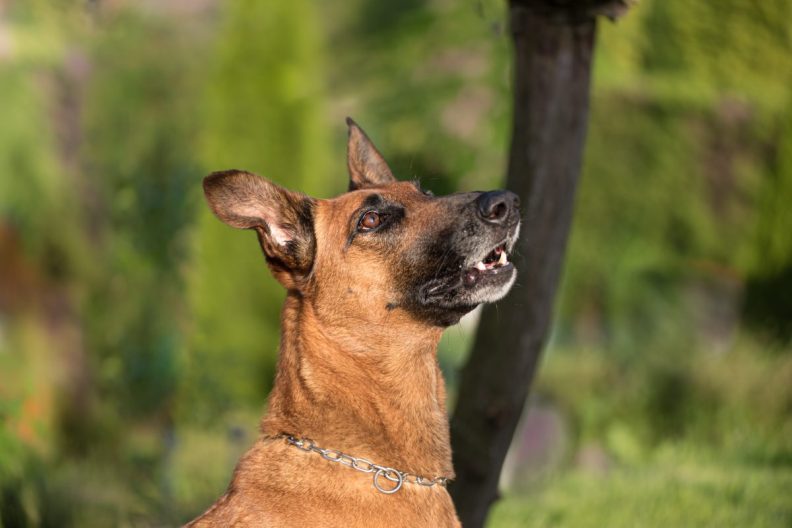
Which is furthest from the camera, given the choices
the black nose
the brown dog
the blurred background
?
the blurred background

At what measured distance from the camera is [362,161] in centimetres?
495

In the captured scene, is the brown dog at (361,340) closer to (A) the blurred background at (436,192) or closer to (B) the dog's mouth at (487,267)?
(B) the dog's mouth at (487,267)

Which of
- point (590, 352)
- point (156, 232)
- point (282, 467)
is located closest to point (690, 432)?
point (590, 352)

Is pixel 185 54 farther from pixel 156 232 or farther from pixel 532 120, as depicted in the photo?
pixel 532 120

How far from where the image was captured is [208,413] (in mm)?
9133

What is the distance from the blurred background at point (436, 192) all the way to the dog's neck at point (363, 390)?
127 inches

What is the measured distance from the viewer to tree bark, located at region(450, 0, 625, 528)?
508 cm

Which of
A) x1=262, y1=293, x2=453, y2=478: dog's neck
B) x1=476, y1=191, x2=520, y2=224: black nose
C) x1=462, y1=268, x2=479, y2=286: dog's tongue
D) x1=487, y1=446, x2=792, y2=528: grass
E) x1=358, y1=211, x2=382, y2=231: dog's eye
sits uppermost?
x1=476, y1=191, x2=520, y2=224: black nose

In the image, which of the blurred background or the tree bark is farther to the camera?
the blurred background

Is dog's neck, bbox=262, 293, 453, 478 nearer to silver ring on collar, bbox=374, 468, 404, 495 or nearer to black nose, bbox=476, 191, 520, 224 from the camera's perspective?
silver ring on collar, bbox=374, 468, 404, 495

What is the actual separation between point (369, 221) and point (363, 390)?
2.39 ft

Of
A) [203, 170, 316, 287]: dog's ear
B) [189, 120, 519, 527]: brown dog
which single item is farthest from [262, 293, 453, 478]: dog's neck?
[203, 170, 316, 287]: dog's ear

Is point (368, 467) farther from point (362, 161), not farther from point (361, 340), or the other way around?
point (362, 161)

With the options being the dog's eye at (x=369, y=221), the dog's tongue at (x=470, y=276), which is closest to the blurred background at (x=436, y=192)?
the dog's eye at (x=369, y=221)
